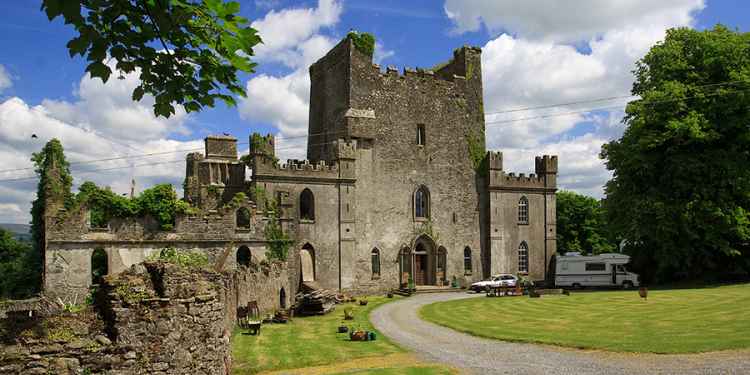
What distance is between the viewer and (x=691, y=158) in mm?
35094

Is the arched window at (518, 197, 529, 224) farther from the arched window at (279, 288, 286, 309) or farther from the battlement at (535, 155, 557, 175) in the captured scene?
the arched window at (279, 288, 286, 309)

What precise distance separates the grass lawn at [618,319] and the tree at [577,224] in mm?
34770

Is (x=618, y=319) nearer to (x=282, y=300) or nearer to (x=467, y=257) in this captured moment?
(x=282, y=300)

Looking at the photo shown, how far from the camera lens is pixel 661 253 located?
36719 mm

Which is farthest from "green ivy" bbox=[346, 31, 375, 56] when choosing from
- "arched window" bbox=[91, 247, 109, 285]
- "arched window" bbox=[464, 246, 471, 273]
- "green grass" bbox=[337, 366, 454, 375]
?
"green grass" bbox=[337, 366, 454, 375]

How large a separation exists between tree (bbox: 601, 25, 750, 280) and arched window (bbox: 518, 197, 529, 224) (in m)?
8.94

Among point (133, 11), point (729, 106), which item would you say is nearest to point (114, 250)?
point (133, 11)

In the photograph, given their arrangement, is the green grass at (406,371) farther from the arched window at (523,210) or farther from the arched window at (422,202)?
the arched window at (523,210)

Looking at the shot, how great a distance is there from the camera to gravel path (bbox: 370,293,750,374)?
15.1m

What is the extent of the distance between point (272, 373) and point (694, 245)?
30040 mm

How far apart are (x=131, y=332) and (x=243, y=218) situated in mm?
28283

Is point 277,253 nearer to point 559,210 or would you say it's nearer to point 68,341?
point 68,341

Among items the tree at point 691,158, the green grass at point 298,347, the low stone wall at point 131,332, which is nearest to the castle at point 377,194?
the green grass at point 298,347

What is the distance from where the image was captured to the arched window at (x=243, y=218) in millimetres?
35844
